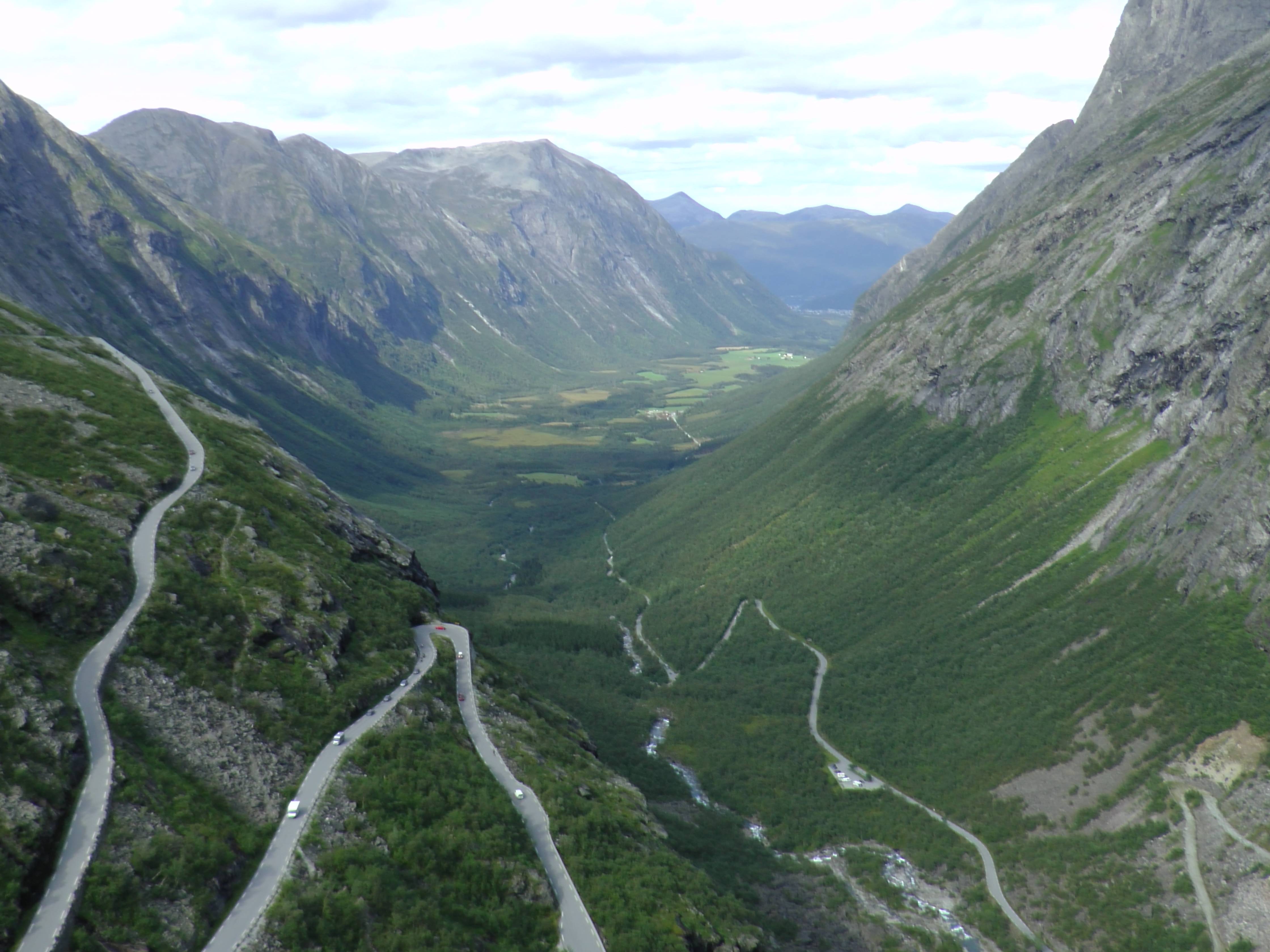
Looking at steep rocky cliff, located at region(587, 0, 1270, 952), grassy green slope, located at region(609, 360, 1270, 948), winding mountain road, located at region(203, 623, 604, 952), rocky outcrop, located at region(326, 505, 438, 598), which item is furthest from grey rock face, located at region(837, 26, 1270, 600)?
rocky outcrop, located at region(326, 505, 438, 598)

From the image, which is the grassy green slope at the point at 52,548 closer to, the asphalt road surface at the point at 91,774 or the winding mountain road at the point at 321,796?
the asphalt road surface at the point at 91,774

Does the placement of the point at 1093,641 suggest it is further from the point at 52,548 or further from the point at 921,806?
the point at 52,548

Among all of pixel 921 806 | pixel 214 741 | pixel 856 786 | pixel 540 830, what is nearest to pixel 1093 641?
pixel 921 806

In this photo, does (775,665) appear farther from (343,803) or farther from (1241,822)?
(343,803)

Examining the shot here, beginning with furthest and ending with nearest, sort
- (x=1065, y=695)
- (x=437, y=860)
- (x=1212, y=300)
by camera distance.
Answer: (x=1212, y=300)
(x=1065, y=695)
(x=437, y=860)

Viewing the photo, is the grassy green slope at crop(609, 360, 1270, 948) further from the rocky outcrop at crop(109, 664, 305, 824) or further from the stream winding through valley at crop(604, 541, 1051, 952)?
the rocky outcrop at crop(109, 664, 305, 824)

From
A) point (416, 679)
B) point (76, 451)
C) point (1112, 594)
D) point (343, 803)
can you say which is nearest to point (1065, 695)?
point (1112, 594)
